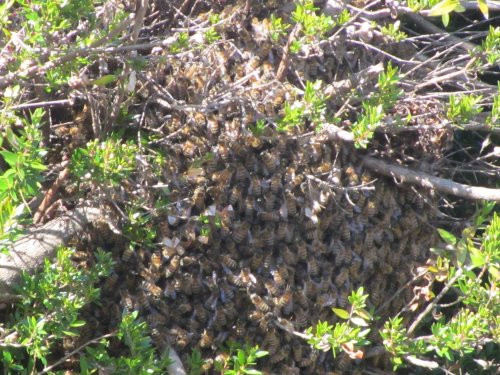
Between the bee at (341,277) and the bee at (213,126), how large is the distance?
804 mm

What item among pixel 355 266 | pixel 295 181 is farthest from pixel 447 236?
pixel 295 181

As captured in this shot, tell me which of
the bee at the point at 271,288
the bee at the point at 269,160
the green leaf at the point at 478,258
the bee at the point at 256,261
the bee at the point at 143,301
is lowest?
the bee at the point at 271,288

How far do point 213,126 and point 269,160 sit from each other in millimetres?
272

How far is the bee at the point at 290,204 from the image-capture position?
3225 mm

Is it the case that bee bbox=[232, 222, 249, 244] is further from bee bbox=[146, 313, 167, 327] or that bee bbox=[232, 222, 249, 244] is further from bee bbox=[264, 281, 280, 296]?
bee bbox=[146, 313, 167, 327]

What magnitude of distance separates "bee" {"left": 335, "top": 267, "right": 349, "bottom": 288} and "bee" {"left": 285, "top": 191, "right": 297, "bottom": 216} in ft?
1.10

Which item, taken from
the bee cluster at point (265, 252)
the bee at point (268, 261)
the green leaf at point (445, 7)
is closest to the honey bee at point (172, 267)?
the bee cluster at point (265, 252)

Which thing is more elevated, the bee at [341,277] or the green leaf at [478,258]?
the green leaf at [478,258]

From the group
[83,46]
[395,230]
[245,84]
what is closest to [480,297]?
[395,230]

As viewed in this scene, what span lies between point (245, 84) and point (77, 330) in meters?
1.24

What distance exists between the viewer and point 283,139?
3250mm

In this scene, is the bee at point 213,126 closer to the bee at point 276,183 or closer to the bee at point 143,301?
the bee at point 276,183

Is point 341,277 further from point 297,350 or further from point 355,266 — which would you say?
A: point 297,350

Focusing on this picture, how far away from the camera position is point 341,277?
10.9 ft
